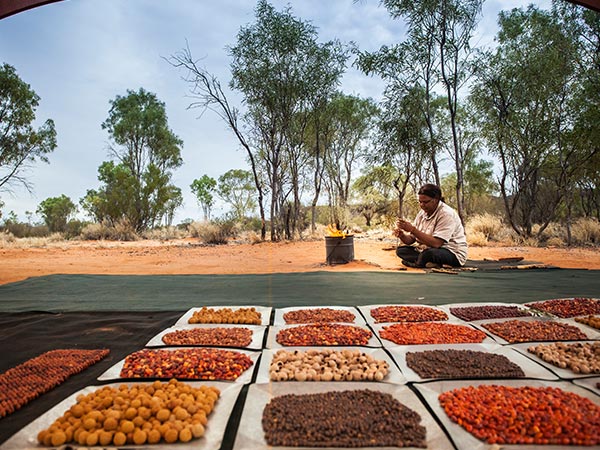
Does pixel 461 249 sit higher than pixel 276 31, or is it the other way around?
pixel 276 31

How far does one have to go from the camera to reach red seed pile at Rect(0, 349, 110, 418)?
63.7 inches

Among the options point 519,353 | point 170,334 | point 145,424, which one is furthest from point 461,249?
point 145,424

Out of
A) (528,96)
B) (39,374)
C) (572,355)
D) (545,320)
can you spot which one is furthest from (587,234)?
(39,374)

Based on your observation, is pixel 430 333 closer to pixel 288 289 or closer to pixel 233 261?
pixel 288 289

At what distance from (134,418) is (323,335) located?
1144 millimetres

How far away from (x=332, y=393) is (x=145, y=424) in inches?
26.7

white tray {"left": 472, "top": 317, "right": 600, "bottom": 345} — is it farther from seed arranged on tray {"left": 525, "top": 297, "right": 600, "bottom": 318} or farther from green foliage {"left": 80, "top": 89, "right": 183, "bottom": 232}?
green foliage {"left": 80, "top": 89, "right": 183, "bottom": 232}

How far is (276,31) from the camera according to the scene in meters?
11.4

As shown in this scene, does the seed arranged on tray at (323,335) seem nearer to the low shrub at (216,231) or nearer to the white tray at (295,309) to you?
the white tray at (295,309)

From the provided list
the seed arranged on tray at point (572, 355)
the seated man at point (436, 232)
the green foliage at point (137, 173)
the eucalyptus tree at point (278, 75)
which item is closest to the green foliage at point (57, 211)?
the green foliage at point (137, 173)

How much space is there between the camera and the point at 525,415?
132 cm

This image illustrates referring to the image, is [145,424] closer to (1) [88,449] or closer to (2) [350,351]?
(1) [88,449]

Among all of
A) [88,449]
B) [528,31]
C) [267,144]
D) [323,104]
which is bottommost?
[88,449]

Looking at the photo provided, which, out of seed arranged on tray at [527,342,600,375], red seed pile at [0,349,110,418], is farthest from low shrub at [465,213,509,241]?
red seed pile at [0,349,110,418]
